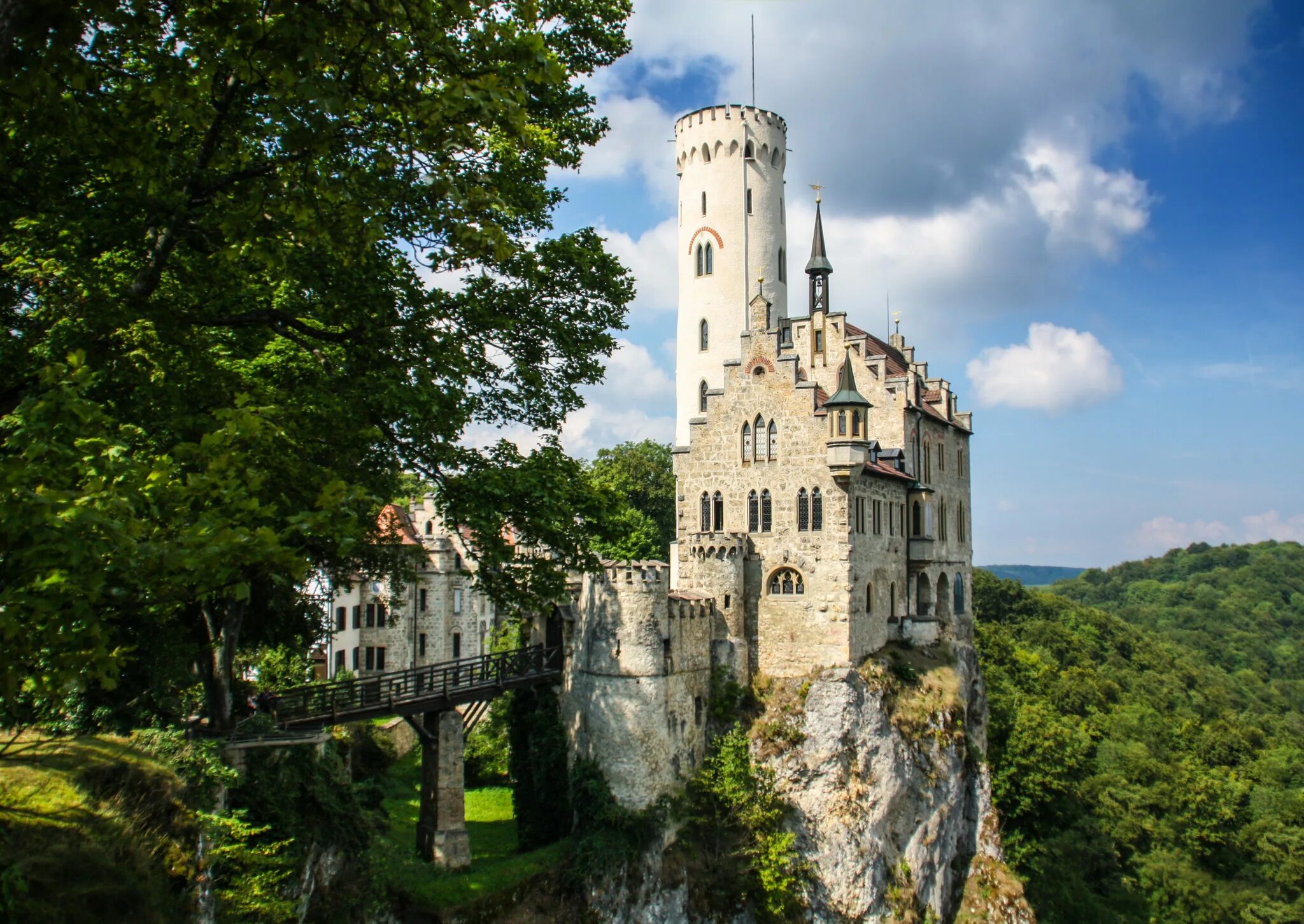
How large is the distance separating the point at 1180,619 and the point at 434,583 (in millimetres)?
156728

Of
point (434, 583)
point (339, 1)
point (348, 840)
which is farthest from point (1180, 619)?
point (339, 1)

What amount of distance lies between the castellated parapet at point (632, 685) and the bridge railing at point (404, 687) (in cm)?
160

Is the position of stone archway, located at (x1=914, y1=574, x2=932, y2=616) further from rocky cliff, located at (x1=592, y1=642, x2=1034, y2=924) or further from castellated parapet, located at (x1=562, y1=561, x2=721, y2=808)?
castellated parapet, located at (x1=562, y1=561, x2=721, y2=808)

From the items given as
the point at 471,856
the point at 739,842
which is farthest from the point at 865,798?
the point at 471,856

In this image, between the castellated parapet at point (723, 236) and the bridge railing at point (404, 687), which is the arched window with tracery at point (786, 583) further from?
the castellated parapet at point (723, 236)

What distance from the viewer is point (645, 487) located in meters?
55.4

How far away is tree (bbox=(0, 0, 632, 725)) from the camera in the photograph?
25.2 ft

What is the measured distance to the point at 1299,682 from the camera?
126250 mm

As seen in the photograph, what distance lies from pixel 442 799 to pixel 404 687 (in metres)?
3.55

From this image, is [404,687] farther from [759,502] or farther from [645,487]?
[645,487]

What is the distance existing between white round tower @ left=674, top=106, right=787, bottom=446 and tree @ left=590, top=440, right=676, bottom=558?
550 centimetres

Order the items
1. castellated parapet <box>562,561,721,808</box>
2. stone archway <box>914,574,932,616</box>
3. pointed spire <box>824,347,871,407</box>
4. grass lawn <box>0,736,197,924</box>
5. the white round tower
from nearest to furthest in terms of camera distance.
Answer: grass lawn <box>0,736,197,924</box>, castellated parapet <box>562,561,721,808</box>, pointed spire <box>824,347,871,407</box>, stone archway <box>914,574,932,616</box>, the white round tower

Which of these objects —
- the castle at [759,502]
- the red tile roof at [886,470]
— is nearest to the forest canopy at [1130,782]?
the castle at [759,502]

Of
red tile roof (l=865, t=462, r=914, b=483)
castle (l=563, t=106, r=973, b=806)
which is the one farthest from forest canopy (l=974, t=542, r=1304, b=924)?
red tile roof (l=865, t=462, r=914, b=483)
